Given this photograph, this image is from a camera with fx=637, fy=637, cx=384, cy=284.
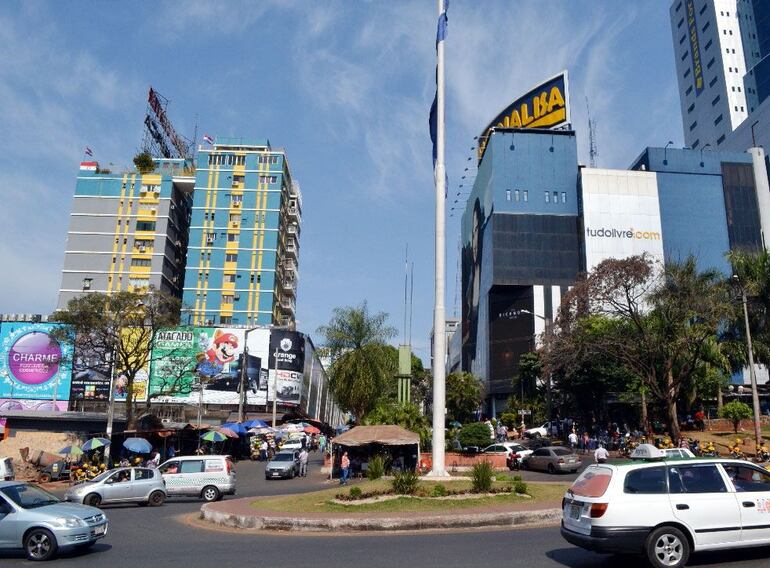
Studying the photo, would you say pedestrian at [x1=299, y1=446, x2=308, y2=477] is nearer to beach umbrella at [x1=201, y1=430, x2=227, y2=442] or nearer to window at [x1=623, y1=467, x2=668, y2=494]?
beach umbrella at [x1=201, y1=430, x2=227, y2=442]

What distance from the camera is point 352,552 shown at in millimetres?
11023

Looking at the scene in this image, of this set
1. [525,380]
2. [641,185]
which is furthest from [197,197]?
[641,185]

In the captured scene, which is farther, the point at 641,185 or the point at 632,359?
the point at 641,185

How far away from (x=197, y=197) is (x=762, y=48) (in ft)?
355

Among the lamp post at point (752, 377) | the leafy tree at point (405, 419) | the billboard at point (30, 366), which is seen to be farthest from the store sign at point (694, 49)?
the billboard at point (30, 366)

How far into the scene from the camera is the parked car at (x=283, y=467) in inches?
1268

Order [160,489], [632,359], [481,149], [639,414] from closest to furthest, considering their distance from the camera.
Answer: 1. [160,489]
2. [632,359]
3. [639,414]
4. [481,149]

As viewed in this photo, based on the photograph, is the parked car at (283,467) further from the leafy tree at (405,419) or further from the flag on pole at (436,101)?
the flag on pole at (436,101)

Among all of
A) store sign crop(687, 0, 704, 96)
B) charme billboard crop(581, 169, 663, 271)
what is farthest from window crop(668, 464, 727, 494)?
store sign crop(687, 0, 704, 96)

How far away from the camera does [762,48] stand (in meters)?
120

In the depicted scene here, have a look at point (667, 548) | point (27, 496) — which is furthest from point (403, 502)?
point (27, 496)

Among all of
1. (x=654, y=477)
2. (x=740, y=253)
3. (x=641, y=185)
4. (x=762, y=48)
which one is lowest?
(x=654, y=477)

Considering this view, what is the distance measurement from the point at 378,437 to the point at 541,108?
65.8 meters

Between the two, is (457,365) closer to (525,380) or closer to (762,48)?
(525,380)
